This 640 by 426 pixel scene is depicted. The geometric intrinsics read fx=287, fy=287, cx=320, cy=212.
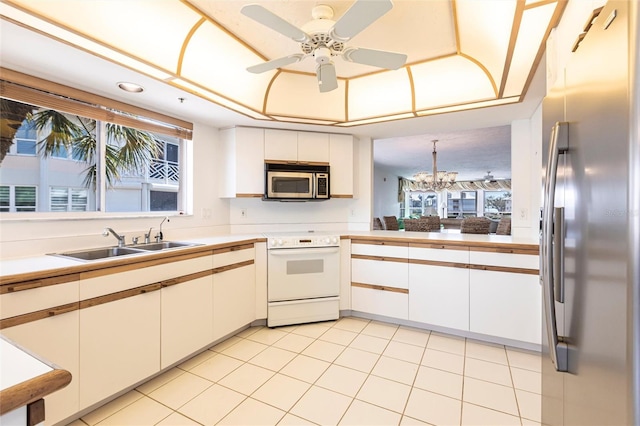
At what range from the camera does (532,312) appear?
240 centimetres

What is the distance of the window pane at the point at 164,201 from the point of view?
9.13 ft

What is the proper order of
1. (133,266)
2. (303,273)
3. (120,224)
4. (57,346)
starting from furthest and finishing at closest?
(303,273), (120,224), (133,266), (57,346)

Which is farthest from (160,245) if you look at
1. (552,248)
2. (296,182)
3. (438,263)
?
(552,248)

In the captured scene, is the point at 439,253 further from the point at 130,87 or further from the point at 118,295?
the point at 130,87

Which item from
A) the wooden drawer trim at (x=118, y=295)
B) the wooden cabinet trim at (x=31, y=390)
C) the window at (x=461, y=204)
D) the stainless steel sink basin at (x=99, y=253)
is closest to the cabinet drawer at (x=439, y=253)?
the wooden drawer trim at (x=118, y=295)

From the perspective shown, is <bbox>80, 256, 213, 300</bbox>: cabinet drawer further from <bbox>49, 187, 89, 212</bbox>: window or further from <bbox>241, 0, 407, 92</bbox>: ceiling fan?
<bbox>241, 0, 407, 92</bbox>: ceiling fan

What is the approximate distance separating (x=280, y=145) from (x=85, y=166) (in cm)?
180

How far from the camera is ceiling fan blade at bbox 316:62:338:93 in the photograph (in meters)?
1.81

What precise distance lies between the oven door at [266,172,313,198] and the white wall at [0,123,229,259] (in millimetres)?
648

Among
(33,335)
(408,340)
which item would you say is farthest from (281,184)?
(33,335)

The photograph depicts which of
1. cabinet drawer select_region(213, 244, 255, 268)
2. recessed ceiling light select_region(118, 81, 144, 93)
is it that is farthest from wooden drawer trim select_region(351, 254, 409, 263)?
recessed ceiling light select_region(118, 81, 144, 93)

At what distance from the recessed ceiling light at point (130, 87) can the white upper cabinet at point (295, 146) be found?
51.2 inches

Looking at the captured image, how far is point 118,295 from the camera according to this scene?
1.76 metres

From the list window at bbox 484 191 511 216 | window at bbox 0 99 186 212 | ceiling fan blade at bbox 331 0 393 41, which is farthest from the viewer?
window at bbox 484 191 511 216
